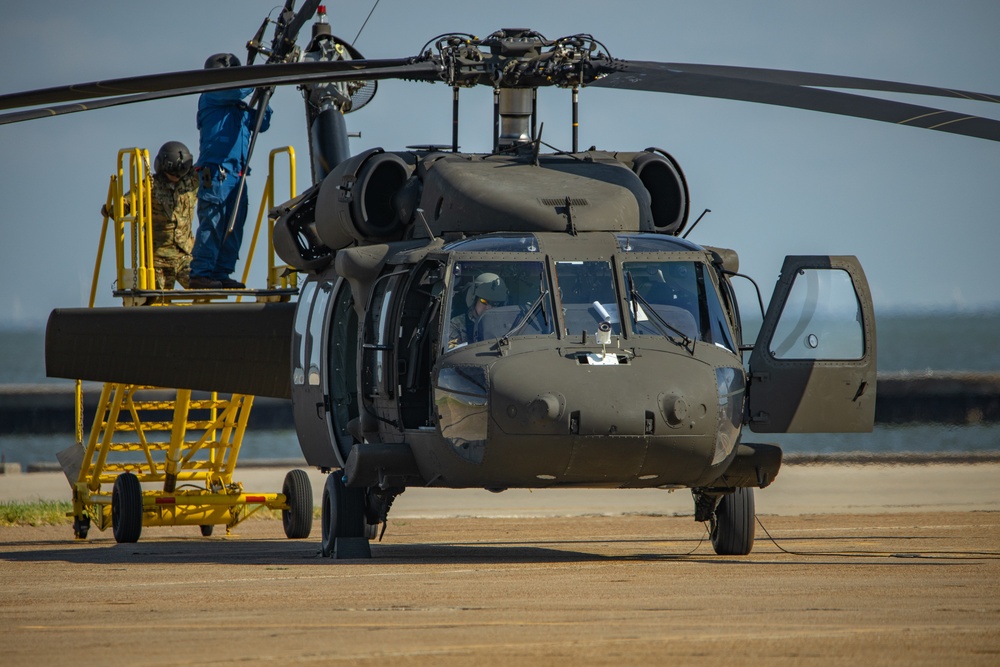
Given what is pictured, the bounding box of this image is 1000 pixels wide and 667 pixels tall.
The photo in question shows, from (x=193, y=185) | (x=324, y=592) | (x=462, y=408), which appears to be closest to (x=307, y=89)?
(x=193, y=185)

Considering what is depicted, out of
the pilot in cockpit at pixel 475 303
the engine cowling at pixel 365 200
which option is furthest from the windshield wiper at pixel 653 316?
the engine cowling at pixel 365 200

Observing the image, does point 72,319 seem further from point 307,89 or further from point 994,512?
point 994,512

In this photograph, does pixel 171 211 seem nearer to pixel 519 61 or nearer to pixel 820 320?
pixel 519 61

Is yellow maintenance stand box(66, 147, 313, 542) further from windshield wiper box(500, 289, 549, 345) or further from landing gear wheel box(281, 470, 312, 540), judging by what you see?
windshield wiper box(500, 289, 549, 345)

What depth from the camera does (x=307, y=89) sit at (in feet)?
48.5

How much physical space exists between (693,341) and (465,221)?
6.72ft

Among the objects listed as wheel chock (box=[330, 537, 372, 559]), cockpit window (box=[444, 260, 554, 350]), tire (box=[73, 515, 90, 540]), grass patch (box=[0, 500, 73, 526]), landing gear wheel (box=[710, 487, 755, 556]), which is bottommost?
grass patch (box=[0, 500, 73, 526])

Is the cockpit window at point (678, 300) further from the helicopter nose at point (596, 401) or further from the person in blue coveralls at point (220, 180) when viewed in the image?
the person in blue coveralls at point (220, 180)

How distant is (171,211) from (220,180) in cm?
132

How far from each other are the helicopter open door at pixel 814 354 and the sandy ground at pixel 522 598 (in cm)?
105

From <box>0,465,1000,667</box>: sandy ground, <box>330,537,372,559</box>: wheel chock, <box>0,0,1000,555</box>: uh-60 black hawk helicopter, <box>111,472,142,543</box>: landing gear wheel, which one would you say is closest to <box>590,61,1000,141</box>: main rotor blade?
<box>0,0,1000,555</box>: uh-60 black hawk helicopter

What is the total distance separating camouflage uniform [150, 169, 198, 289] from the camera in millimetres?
15891

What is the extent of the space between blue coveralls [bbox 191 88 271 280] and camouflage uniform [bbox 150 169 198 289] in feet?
3.21

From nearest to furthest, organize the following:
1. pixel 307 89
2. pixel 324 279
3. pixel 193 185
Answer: pixel 324 279
pixel 307 89
pixel 193 185
